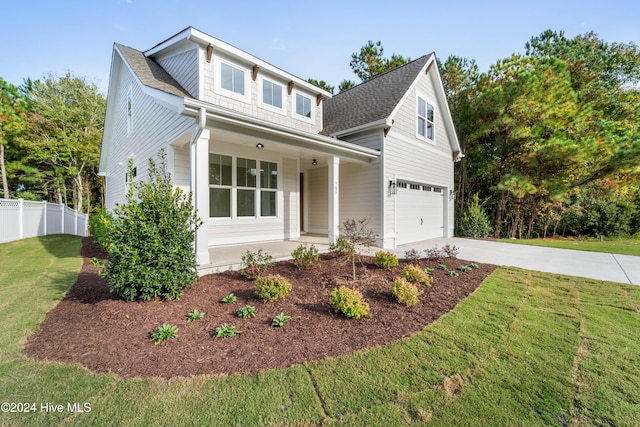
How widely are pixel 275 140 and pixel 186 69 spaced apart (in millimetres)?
3834

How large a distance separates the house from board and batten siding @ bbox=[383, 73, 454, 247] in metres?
0.04

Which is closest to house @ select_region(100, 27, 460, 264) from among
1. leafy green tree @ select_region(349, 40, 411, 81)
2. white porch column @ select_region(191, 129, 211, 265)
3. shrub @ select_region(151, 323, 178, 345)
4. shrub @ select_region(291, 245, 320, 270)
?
white porch column @ select_region(191, 129, 211, 265)

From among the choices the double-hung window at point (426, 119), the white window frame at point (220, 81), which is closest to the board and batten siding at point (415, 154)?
the double-hung window at point (426, 119)

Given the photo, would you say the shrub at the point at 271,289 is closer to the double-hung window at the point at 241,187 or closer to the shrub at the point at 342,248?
the shrub at the point at 342,248

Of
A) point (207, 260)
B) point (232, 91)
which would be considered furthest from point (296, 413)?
point (232, 91)

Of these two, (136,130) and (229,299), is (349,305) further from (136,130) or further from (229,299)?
(136,130)

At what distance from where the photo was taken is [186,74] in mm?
7641

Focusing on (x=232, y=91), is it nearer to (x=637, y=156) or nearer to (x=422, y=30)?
(x=422, y=30)

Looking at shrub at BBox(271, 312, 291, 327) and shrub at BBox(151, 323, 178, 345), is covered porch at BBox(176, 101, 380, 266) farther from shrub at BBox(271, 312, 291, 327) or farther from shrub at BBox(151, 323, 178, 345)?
shrub at BBox(271, 312, 291, 327)

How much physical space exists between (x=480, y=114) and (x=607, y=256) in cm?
793

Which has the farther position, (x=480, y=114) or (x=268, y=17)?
(x=480, y=114)

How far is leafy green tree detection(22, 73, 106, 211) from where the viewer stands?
1791 cm

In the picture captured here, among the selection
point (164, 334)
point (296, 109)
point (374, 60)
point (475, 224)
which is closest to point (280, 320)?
point (164, 334)

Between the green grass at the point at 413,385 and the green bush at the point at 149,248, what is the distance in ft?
3.49
